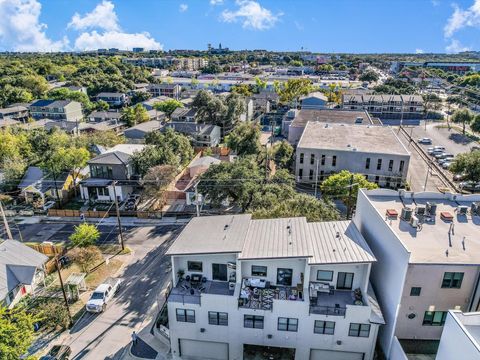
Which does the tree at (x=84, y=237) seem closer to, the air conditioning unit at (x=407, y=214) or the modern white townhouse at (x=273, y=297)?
the modern white townhouse at (x=273, y=297)

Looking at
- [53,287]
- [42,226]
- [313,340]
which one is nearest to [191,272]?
[313,340]

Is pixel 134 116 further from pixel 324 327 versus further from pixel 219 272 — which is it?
pixel 324 327

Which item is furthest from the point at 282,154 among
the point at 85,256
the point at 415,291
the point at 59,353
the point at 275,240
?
the point at 59,353

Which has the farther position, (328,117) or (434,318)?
(328,117)

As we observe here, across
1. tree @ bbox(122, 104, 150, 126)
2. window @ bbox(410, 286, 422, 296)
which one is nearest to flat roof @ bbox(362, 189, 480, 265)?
window @ bbox(410, 286, 422, 296)

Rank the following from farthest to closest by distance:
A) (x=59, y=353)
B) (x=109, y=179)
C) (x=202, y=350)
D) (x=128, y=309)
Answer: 1. (x=109, y=179)
2. (x=128, y=309)
3. (x=202, y=350)
4. (x=59, y=353)
